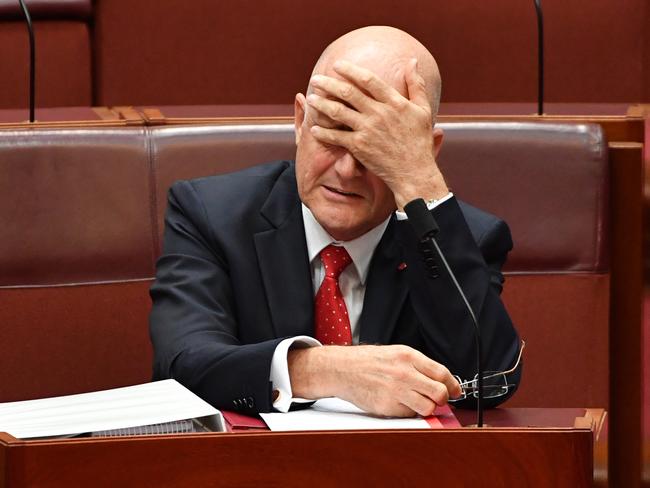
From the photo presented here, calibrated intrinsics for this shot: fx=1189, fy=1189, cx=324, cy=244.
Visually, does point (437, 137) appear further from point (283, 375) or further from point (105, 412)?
point (105, 412)

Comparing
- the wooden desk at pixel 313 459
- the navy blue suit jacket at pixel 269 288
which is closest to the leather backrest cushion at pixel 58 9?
the navy blue suit jacket at pixel 269 288

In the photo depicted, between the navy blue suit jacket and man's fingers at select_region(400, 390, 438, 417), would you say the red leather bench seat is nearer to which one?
the navy blue suit jacket

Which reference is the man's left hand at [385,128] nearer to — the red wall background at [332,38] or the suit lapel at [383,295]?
the suit lapel at [383,295]

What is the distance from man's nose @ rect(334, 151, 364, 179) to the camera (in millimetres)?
1021

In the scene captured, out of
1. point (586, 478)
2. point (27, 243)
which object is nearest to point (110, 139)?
Result: point (27, 243)

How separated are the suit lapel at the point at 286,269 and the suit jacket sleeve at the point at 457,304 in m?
0.11

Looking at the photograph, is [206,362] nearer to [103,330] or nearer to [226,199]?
[226,199]

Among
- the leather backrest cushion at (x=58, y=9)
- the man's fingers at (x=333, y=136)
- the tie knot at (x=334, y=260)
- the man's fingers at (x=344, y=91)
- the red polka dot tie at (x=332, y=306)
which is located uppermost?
the leather backrest cushion at (x=58, y=9)

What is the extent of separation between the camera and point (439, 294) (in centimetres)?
100

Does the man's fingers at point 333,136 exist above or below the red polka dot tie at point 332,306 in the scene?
above

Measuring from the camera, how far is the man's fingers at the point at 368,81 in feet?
3.21

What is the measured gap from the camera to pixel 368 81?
980mm

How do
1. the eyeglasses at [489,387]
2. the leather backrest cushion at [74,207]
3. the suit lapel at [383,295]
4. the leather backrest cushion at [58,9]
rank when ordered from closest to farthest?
the eyeglasses at [489,387], the suit lapel at [383,295], the leather backrest cushion at [74,207], the leather backrest cushion at [58,9]

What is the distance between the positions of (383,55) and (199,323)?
0.92 ft
